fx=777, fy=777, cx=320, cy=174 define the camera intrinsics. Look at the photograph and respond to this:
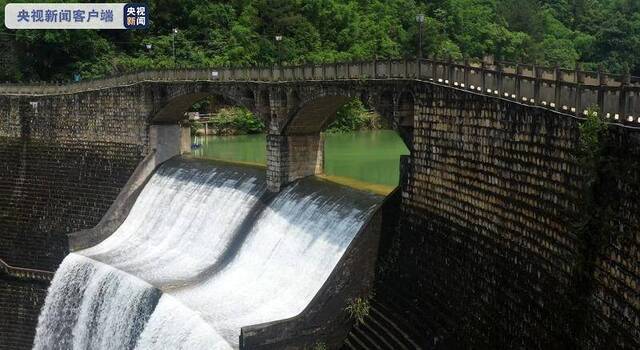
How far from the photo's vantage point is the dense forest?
6756cm

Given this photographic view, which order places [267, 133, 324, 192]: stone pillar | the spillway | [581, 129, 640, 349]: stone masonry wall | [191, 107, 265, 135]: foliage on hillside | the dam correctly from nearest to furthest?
[581, 129, 640, 349]: stone masonry wall < the dam < the spillway < [267, 133, 324, 192]: stone pillar < [191, 107, 265, 135]: foliage on hillside

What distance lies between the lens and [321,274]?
24203 millimetres

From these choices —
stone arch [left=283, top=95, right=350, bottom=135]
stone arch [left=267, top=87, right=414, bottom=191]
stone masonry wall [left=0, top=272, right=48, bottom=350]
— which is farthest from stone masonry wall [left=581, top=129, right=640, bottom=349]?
stone masonry wall [left=0, top=272, right=48, bottom=350]

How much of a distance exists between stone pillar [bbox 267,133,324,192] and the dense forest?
62.4 feet

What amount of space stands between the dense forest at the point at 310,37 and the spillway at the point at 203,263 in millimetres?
15929

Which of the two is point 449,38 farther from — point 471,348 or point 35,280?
point 471,348

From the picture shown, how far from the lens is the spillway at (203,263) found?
2423 cm

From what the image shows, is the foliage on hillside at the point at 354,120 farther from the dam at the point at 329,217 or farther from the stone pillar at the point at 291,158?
the stone pillar at the point at 291,158

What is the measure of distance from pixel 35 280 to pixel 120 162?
719 cm

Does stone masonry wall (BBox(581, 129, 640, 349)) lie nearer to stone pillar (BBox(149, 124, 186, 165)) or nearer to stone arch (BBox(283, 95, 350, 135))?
stone arch (BBox(283, 95, 350, 135))

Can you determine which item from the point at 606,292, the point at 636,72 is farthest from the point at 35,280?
the point at 636,72

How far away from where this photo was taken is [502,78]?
18797mm

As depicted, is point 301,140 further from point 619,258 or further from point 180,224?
point 619,258

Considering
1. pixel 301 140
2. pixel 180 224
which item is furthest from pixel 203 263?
pixel 301 140
